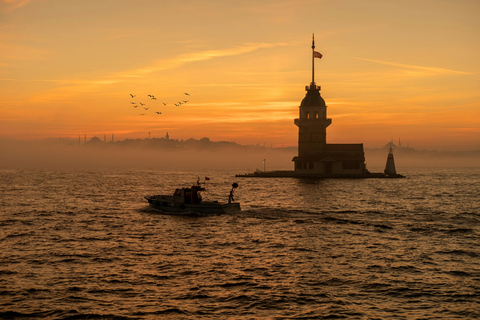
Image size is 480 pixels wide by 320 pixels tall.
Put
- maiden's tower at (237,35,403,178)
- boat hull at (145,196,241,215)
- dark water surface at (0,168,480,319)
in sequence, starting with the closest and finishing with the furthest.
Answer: dark water surface at (0,168,480,319) → boat hull at (145,196,241,215) → maiden's tower at (237,35,403,178)

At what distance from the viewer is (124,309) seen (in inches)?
823

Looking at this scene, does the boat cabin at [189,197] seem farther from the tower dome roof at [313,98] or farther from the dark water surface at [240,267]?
the tower dome roof at [313,98]

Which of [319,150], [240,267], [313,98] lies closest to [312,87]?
[313,98]

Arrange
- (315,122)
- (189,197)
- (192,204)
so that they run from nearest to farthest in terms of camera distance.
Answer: (192,204) → (189,197) → (315,122)

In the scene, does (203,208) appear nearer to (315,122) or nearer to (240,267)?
(240,267)

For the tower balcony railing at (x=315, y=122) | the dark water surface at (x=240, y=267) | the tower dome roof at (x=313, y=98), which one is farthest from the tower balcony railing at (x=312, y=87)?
the dark water surface at (x=240, y=267)

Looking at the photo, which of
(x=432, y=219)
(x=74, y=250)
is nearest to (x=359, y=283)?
(x=74, y=250)

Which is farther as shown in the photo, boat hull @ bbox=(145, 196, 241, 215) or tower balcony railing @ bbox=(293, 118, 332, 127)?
tower balcony railing @ bbox=(293, 118, 332, 127)

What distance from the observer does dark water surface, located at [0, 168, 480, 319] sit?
21.4 m

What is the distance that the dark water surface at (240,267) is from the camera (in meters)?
21.4

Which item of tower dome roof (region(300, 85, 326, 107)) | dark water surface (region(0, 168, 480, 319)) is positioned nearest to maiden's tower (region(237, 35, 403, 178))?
tower dome roof (region(300, 85, 326, 107))

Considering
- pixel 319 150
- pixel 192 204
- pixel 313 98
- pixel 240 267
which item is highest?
pixel 313 98

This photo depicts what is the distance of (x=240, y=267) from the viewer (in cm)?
2858

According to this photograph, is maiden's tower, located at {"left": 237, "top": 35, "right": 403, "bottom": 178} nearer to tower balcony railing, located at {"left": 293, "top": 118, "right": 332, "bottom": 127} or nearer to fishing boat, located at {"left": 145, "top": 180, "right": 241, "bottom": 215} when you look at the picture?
tower balcony railing, located at {"left": 293, "top": 118, "right": 332, "bottom": 127}
